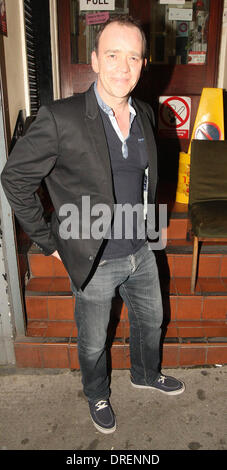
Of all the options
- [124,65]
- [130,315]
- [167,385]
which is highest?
[124,65]

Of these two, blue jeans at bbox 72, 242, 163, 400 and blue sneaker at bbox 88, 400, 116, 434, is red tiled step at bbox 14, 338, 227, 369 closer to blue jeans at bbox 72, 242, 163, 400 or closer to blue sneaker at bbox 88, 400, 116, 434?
blue jeans at bbox 72, 242, 163, 400

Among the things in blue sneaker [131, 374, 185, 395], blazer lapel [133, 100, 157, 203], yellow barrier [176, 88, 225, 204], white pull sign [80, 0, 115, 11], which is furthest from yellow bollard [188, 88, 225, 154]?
blue sneaker [131, 374, 185, 395]

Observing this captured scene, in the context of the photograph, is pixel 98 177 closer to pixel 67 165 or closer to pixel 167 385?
pixel 67 165

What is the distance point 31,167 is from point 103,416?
1.41 meters

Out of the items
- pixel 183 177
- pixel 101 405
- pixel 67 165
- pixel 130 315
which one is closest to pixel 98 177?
pixel 67 165

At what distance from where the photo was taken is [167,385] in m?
2.24

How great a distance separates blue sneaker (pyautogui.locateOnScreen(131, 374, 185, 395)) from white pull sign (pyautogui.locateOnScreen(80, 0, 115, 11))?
11.2 ft

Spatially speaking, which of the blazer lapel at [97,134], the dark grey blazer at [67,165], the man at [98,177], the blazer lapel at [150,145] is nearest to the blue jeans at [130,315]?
the man at [98,177]

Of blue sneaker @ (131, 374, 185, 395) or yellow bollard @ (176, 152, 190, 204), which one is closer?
blue sneaker @ (131, 374, 185, 395)

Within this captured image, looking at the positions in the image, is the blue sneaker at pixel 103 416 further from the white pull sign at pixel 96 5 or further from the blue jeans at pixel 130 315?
the white pull sign at pixel 96 5

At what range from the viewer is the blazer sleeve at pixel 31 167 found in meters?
1.46

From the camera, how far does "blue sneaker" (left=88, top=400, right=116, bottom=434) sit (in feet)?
6.51

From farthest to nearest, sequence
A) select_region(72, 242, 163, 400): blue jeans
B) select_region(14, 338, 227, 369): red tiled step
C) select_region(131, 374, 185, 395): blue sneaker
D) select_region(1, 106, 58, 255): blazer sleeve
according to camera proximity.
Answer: select_region(14, 338, 227, 369): red tiled step
select_region(131, 374, 185, 395): blue sneaker
select_region(72, 242, 163, 400): blue jeans
select_region(1, 106, 58, 255): blazer sleeve

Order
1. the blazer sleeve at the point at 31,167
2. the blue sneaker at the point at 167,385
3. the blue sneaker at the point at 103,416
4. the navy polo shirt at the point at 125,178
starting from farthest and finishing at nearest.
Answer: the blue sneaker at the point at 167,385 < the blue sneaker at the point at 103,416 < the navy polo shirt at the point at 125,178 < the blazer sleeve at the point at 31,167
